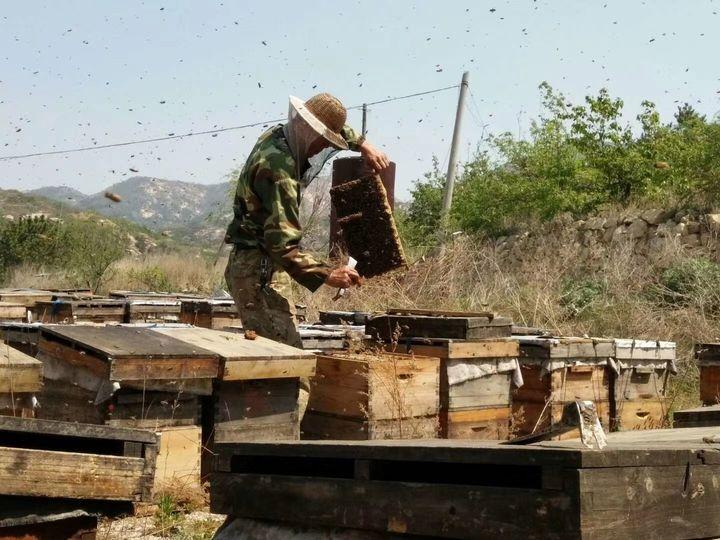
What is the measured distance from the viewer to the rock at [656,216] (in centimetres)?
1678

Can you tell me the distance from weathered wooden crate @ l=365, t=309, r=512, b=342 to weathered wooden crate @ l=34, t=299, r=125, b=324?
3.17 m

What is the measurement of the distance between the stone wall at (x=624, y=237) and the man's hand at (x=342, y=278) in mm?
10273

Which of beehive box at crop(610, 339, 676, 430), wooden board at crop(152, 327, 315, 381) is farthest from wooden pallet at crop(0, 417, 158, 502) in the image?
beehive box at crop(610, 339, 676, 430)

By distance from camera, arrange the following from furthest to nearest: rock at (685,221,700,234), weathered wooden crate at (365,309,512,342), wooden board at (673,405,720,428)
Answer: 1. rock at (685,221,700,234)
2. weathered wooden crate at (365,309,512,342)
3. wooden board at (673,405,720,428)

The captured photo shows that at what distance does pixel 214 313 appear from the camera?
840 cm

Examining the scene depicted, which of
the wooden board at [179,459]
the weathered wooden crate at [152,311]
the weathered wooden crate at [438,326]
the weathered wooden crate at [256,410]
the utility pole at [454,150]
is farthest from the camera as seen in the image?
the utility pole at [454,150]

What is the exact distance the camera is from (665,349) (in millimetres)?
7582

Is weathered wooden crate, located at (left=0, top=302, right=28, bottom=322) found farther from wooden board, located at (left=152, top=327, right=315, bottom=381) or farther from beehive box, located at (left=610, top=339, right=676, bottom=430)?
beehive box, located at (left=610, top=339, right=676, bottom=430)

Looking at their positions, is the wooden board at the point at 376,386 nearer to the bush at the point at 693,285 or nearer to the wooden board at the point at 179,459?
the wooden board at the point at 179,459

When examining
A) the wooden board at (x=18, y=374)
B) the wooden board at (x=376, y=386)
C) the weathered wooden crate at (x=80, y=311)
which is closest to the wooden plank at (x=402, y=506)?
the wooden board at (x=18, y=374)

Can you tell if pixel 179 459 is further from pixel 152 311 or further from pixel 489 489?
pixel 152 311

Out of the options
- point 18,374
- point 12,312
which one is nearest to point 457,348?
point 18,374

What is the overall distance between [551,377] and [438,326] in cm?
102

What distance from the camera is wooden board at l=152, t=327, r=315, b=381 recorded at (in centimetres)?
484
